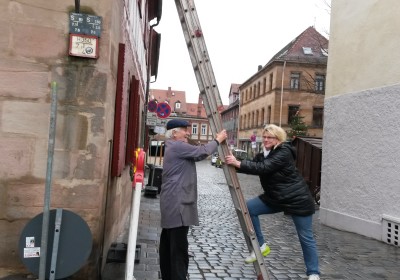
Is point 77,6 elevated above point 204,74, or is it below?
above

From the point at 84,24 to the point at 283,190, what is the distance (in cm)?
273

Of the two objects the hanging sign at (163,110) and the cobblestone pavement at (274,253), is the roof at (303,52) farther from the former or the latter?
the cobblestone pavement at (274,253)

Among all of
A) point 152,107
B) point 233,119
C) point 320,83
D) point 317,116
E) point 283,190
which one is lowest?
point 283,190

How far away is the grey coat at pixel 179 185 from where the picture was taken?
4.21 metres

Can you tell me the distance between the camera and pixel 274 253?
21.8 feet

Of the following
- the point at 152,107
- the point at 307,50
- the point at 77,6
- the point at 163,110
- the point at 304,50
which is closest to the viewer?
the point at 77,6

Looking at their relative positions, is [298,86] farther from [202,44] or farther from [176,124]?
[202,44]

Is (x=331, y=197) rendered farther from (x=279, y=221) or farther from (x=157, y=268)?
(x=157, y=268)

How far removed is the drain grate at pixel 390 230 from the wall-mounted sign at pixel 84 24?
5949 mm

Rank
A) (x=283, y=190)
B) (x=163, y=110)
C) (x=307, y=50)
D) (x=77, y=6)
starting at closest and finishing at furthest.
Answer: (x=77, y=6), (x=283, y=190), (x=163, y=110), (x=307, y=50)

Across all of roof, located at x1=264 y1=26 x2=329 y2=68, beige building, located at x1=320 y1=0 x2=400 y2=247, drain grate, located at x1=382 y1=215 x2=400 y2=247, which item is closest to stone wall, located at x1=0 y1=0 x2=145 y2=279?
drain grate, located at x1=382 y1=215 x2=400 y2=247

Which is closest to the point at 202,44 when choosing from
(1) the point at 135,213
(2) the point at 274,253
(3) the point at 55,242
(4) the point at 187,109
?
(1) the point at 135,213

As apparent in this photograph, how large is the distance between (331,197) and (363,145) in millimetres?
1542

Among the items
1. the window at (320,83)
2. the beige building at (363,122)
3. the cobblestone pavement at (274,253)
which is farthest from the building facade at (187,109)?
the cobblestone pavement at (274,253)
